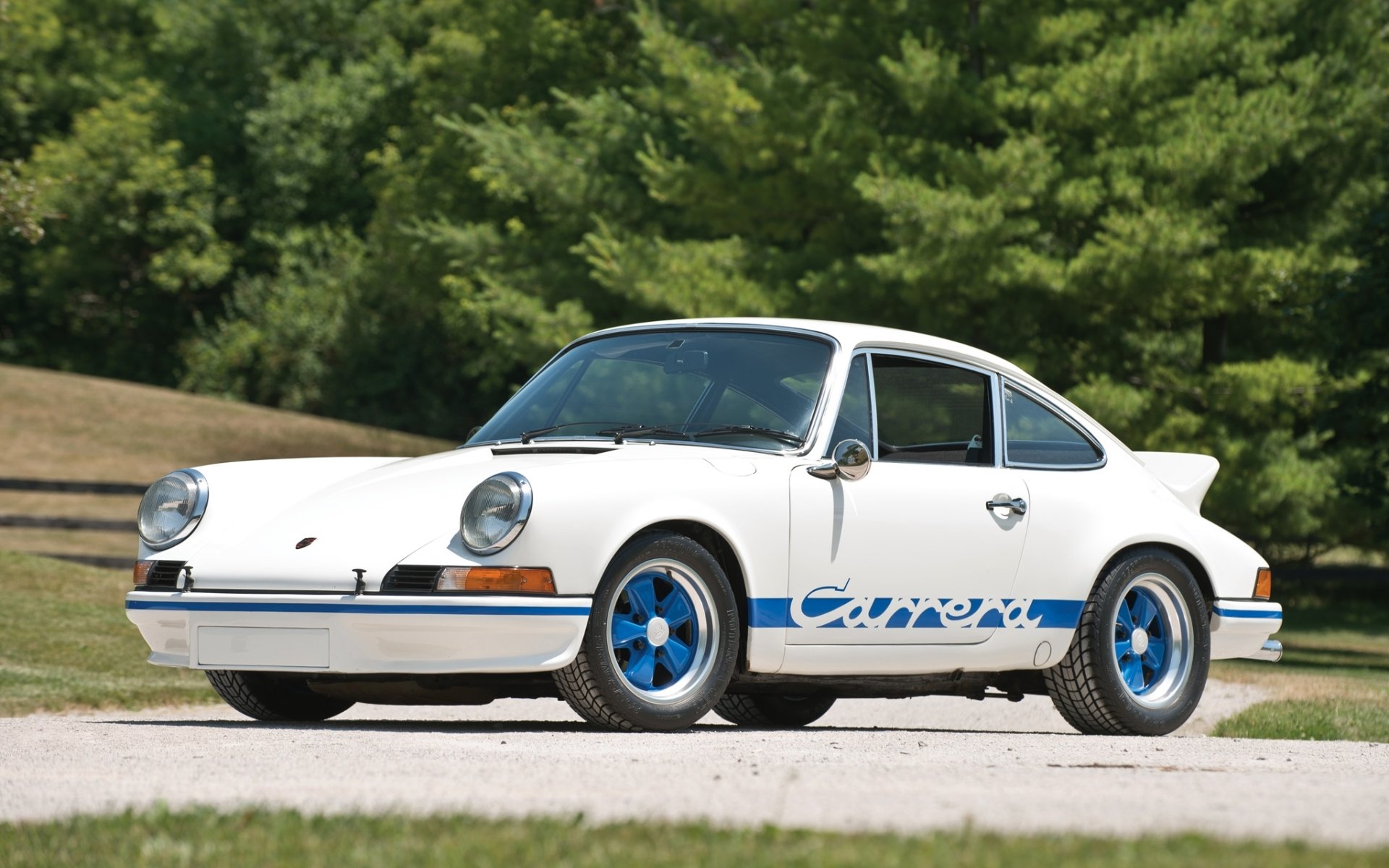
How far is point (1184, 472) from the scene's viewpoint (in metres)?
8.73

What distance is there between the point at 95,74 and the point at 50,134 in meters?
2.33

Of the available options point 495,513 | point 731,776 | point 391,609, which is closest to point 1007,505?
point 495,513

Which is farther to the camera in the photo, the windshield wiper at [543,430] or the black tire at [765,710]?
the black tire at [765,710]

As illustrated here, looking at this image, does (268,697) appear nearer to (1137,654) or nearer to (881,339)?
(881,339)

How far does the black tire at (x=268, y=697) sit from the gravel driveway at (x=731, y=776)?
0.61 ft

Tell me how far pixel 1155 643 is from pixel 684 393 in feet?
7.97

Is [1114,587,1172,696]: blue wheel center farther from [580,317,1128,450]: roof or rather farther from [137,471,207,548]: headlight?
[137,471,207,548]: headlight

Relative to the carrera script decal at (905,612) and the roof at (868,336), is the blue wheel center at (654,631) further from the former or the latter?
the roof at (868,336)

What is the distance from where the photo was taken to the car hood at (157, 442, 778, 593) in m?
6.63

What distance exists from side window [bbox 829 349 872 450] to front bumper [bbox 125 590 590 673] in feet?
4.94

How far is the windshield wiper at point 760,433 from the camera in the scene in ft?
23.9

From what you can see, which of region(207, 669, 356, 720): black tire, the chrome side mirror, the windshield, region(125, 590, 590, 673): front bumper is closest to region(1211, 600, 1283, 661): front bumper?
the chrome side mirror

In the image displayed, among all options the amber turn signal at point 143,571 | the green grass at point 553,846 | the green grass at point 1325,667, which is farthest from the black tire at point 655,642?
the green grass at point 1325,667

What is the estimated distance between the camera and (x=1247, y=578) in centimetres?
841
